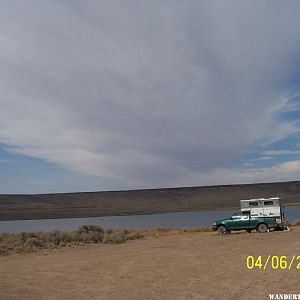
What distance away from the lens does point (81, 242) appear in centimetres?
2753

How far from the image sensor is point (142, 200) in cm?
17662

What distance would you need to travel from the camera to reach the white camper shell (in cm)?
3247

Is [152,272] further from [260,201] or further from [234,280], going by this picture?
[260,201]

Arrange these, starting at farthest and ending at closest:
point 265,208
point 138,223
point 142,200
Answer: point 142,200 < point 138,223 < point 265,208

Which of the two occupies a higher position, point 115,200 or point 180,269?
point 115,200

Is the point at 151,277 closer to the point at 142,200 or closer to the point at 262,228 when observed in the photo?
the point at 262,228

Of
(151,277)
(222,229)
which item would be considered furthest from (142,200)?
(151,277)

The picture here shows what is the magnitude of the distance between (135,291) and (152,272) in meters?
2.89

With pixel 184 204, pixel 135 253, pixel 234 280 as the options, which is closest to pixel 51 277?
pixel 234 280

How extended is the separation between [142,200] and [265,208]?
14478 cm
